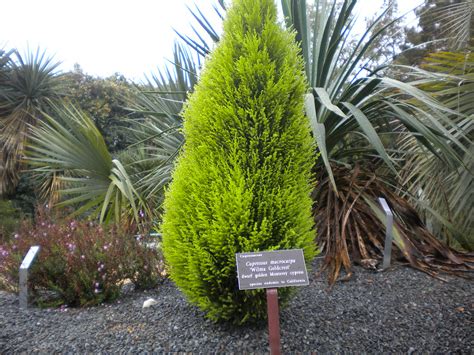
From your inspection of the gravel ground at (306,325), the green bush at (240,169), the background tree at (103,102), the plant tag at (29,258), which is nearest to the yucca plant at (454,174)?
the gravel ground at (306,325)

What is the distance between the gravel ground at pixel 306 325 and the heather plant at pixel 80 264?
0.21 m

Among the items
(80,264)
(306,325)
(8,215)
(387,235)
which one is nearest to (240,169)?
(306,325)

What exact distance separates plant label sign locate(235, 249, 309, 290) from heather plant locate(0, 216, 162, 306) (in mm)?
1804

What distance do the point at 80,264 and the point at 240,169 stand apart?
6.52ft

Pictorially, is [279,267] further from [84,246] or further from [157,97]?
[157,97]

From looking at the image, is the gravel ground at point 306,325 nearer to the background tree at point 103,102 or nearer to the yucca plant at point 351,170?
the yucca plant at point 351,170

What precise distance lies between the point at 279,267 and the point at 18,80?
42.1ft

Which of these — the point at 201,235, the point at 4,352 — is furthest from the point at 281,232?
the point at 4,352

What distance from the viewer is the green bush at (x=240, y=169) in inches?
103

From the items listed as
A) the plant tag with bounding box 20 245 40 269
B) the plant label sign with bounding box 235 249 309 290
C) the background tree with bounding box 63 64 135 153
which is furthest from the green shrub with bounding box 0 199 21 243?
the plant label sign with bounding box 235 249 309 290

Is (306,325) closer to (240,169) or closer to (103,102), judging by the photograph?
(240,169)

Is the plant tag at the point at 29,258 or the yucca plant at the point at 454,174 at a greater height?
the yucca plant at the point at 454,174

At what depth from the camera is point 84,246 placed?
3.96 metres

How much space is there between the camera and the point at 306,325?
9.58ft
